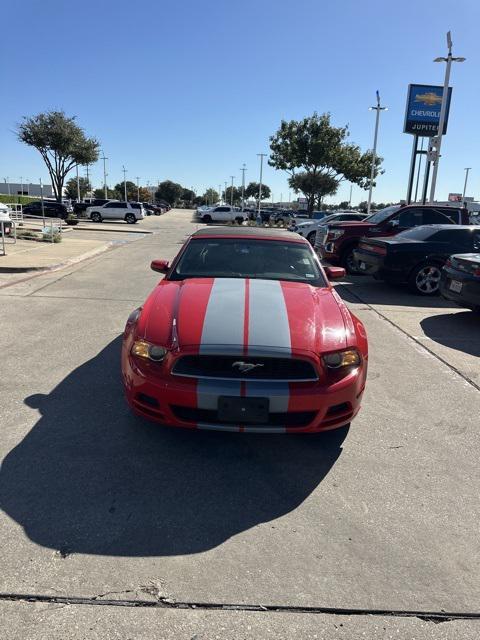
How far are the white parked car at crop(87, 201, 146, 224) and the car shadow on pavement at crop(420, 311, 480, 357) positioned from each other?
35435mm

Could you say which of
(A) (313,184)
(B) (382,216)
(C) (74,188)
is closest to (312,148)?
(A) (313,184)

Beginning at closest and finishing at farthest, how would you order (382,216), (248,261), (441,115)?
1. (248,261)
2. (382,216)
3. (441,115)

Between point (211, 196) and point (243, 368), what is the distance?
491 feet

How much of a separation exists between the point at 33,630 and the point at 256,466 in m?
1.65

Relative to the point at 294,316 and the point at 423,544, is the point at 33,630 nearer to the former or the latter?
the point at 423,544

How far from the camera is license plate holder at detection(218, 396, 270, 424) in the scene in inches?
118

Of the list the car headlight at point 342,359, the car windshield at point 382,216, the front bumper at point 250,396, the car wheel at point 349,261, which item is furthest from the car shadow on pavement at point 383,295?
the front bumper at point 250,396

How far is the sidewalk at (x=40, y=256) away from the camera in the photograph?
1090 centimetres

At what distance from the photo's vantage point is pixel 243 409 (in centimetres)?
301

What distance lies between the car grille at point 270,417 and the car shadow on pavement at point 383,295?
261 inches

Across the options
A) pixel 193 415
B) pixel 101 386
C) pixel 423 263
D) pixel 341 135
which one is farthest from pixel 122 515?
pixel 341 135

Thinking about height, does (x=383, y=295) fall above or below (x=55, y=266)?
below

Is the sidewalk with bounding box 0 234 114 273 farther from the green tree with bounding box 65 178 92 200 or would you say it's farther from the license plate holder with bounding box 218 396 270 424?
the green tree with bounding box 65 178 92 200

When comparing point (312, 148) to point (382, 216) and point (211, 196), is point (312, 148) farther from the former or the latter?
point (211, 196)
